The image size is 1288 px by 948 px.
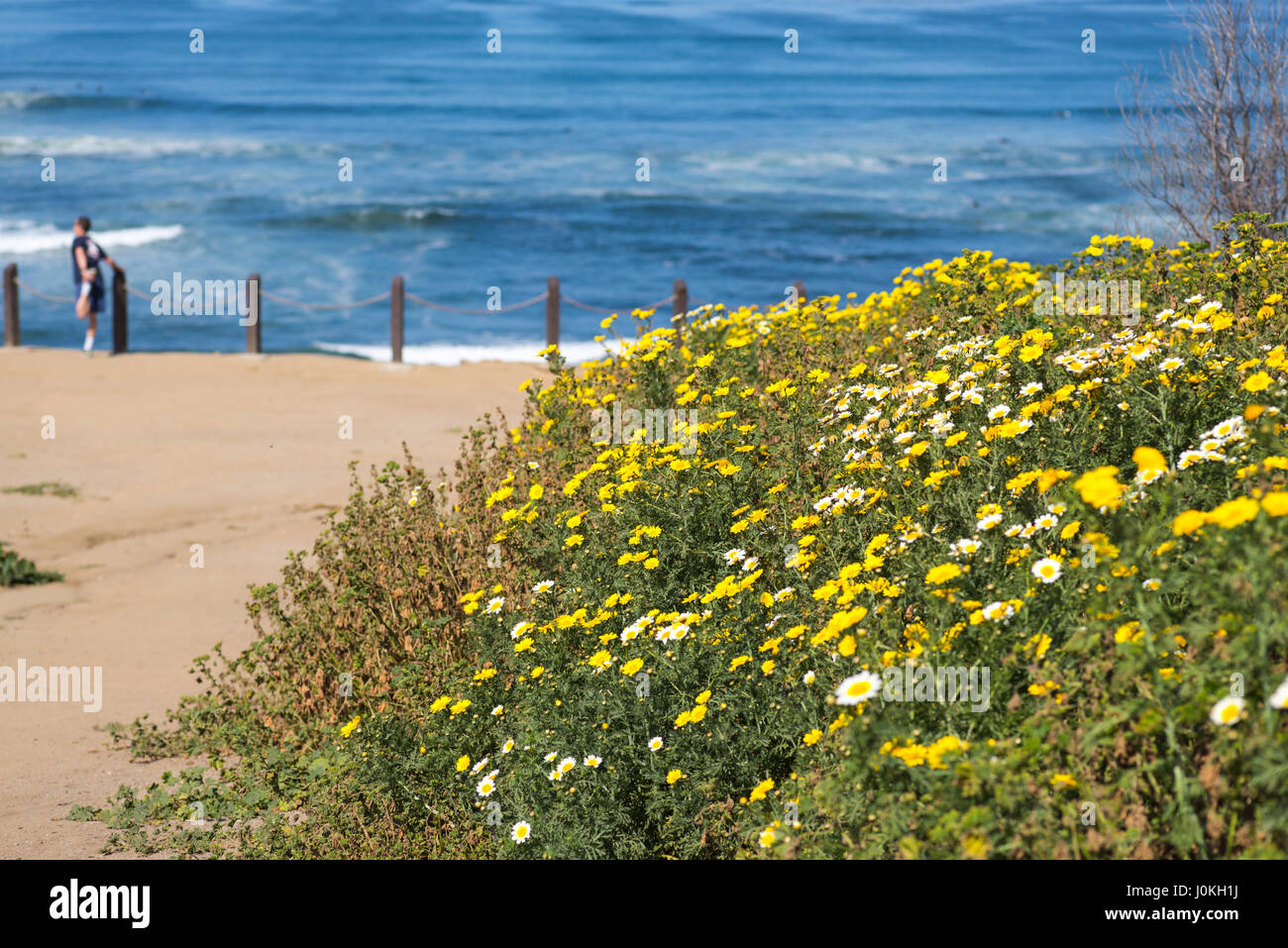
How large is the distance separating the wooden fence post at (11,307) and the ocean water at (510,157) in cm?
463

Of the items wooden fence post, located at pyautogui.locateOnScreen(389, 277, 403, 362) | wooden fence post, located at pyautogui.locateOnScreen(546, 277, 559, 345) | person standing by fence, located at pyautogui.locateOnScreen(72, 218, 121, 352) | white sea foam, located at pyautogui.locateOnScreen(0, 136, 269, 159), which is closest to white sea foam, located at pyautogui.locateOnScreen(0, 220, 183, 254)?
white sea foam, located at pyautogui.locateOnScreen(0, 136, 269, 159)

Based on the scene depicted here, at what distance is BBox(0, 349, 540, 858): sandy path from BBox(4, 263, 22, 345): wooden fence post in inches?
28.4

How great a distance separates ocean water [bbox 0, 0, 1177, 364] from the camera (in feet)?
90.7

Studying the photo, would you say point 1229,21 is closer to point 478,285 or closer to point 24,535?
point 24,535

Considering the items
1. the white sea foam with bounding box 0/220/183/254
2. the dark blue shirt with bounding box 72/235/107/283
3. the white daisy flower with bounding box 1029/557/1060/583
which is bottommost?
the white daisy flower with bounding box 1029/557/1060/583

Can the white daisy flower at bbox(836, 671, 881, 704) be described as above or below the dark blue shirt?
below

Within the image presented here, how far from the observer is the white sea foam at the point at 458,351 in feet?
70.6

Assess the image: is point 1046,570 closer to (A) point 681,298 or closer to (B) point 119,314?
(A) point 681,298

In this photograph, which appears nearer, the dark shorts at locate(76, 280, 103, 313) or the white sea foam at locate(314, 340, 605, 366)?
the dark shorts at locate(76, 280, 103, 313)

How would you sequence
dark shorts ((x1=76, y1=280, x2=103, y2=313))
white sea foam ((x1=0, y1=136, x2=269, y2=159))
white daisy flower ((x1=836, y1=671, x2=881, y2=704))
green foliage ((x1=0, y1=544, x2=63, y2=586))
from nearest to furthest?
1. white daisy flower ((x1=836, y1=671, x2=881, y2=704))
2. green foliage ((x1=0, y1=544, x2=63, y2=586))
3. dark shorts ((x1=76, y1=280, x2=103, y2=313))
4. white sea foam ((x1=0, y1=136, x2=269, y2=159))

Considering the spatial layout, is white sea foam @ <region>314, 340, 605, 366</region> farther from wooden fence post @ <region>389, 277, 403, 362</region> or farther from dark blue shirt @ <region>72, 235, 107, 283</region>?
dark blue shirt @ <region>72, 235, 107, 283</region>

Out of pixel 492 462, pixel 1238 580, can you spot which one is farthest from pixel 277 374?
pixel 1238 580

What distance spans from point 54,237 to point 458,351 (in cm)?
1505

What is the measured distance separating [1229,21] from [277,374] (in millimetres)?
11505
